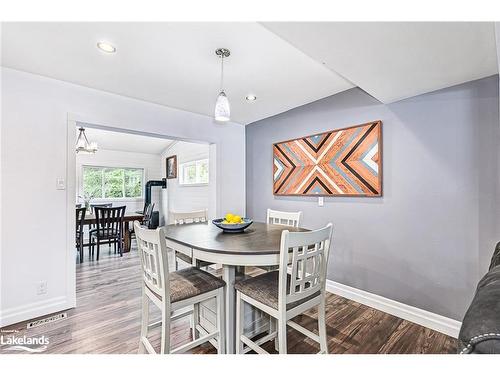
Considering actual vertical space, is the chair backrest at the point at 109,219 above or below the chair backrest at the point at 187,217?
→ below

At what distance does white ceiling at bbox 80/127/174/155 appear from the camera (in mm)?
5352

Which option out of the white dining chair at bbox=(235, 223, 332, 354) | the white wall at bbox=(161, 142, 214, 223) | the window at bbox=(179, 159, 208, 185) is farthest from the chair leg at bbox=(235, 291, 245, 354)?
the window at bbox=(179, 159, 208, 185)

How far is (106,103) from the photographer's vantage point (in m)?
2.60

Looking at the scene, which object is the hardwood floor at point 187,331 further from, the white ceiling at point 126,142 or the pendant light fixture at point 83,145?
the white ceiling at point 126,142

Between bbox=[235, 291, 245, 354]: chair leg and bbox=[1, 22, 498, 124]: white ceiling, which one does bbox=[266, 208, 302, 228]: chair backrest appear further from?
bbox=[1, 22, 498, 124]: white ceiling

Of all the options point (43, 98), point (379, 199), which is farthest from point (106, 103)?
point (379, 199)

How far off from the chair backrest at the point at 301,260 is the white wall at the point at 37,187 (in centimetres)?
223

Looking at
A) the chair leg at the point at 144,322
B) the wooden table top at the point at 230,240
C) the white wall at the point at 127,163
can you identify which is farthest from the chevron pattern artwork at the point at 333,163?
the white wall at the point at 127,163

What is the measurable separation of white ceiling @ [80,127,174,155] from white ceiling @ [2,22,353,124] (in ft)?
9.73

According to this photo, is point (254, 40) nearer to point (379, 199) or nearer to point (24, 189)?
point (379, 199)

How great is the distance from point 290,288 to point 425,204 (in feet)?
4.98

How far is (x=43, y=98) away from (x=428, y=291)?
12.6ft

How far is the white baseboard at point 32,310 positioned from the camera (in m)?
2.08
